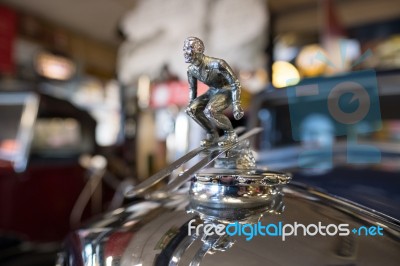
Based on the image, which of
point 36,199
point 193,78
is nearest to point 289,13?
point 36,199

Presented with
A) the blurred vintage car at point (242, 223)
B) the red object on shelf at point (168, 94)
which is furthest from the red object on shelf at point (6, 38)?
the blurred vintage car at point (242, 223)

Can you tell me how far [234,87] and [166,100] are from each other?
457 cm

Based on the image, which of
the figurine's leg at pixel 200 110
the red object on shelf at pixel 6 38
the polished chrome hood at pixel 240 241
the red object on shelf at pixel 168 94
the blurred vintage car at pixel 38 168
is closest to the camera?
the polished chrome hood at pixel 240 241

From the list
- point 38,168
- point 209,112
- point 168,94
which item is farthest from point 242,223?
point 168,94

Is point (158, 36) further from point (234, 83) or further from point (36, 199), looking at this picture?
point (234, 83)

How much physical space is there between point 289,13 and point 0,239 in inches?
169

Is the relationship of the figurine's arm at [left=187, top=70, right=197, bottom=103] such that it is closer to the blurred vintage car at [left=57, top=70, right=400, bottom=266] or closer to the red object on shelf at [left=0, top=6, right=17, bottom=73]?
the blurred vintage car at [left=57, top=70, right=400, bottom=266]

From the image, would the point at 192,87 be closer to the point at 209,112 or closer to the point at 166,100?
the point at 209,112

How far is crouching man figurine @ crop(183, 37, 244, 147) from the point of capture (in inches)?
21.7

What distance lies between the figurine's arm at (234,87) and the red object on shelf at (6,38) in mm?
4773

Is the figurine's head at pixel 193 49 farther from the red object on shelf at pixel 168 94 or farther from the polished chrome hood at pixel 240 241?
the red object on shelf at pixel 168 94

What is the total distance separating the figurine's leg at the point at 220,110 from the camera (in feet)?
1.87

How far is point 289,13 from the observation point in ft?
15.7

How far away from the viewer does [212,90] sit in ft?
1.94
